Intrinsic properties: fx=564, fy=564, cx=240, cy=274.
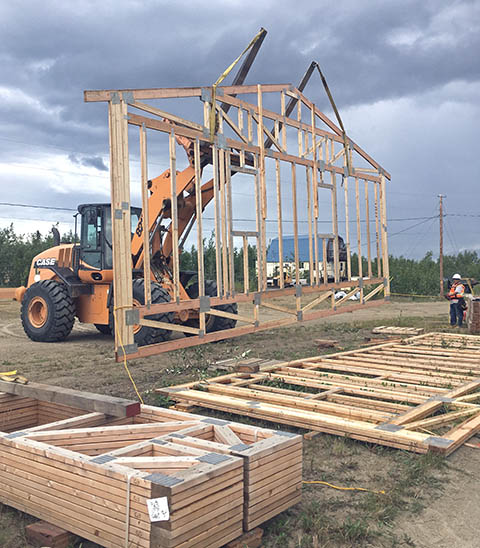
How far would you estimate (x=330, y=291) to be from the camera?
13.6 m

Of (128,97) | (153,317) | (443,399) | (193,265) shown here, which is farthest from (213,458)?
(193,265)

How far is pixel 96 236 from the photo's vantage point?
12.5 m

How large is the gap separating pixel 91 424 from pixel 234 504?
1.70 meters

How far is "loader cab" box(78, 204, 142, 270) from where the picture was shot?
12336mm

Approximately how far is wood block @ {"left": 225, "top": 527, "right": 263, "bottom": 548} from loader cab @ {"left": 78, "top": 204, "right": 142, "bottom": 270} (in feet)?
31.1

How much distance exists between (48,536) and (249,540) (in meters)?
1.20

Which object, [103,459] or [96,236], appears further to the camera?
[96,236]

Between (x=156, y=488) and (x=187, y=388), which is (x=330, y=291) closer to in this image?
(x=187, y=388)

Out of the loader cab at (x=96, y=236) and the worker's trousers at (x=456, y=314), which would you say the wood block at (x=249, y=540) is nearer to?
the loader cab at (x=96, y=236)

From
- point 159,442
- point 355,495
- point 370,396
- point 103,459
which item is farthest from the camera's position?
point 370,396

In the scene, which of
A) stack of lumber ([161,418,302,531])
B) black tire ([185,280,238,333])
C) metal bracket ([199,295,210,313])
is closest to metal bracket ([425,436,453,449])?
stack of lumber ([161,418,302,531])

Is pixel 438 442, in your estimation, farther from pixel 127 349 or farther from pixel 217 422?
pixel 127 349

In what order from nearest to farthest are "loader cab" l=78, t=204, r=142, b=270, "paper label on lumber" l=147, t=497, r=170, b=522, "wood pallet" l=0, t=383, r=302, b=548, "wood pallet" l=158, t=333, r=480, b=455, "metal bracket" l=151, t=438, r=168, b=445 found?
"paper label on lumber" l=147, t=497, r=170, b=522
"wood pallet" l=0, t=383, r=302, b=548
"metal bracket" l=151, t=438, r=168, b=445
"wood pallet" l=158, t=333, r=480, b=455
"loader cab" l=78, t=204, r=142, b=270

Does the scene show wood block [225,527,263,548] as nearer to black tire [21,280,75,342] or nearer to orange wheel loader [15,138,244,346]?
orange wheel loader [15,138,244,346]
